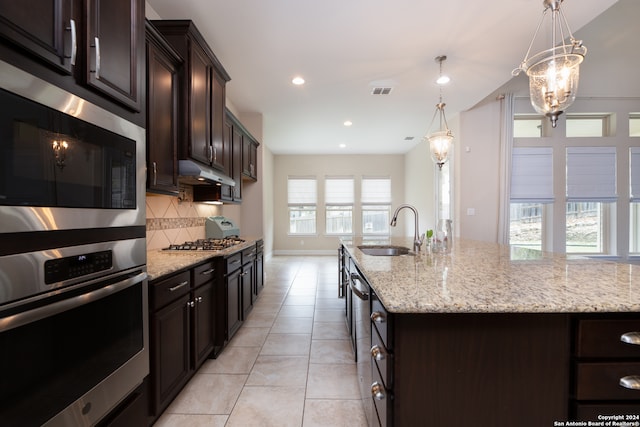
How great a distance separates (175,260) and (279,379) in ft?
3.70

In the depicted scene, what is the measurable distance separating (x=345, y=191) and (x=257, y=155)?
3.70m

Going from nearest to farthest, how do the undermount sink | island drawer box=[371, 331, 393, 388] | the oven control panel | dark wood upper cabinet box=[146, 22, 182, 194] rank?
the oven control panel → island drawer box=[371, 331, 393, 388] → dark wood upper cabinet box=[146, 22, 182, 194] → the undermount sink

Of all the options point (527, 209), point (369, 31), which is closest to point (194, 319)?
point (369, 31)

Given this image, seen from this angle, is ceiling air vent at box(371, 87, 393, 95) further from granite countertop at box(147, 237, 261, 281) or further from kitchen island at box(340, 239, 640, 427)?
kitchen island at box(340, 239, 640, 427)

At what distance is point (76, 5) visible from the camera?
918 mm

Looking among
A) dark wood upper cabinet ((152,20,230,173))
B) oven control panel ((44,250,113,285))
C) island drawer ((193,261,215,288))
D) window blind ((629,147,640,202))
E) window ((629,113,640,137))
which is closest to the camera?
oven control panel ((44,250,113,285))

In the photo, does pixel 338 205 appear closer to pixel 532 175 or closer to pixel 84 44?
pixel 532 175

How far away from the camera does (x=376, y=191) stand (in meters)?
7.87

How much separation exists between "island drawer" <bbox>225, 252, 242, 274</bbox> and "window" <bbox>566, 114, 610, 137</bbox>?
6.08 meters

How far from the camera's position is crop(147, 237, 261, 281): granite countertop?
144 cm

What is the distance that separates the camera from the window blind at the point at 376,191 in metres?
7.85

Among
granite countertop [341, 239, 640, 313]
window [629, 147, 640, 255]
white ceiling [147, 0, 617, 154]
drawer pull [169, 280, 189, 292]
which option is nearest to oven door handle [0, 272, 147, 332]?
drawer pull [169, 280, 189, 292]

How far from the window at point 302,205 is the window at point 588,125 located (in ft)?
18.6

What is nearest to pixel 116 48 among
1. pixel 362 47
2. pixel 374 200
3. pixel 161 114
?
pixel 161 114
